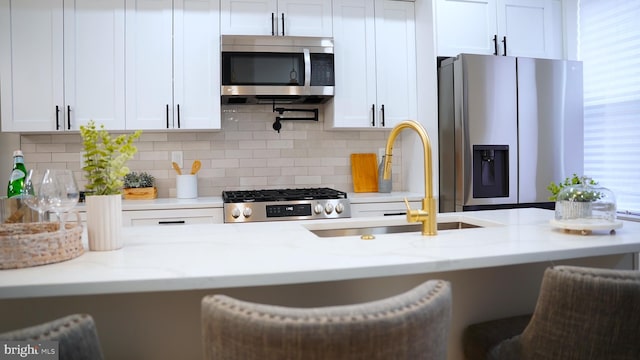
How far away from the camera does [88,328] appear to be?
85cm

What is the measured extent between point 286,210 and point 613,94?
8.30ft

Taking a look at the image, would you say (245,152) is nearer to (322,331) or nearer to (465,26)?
(465,26)

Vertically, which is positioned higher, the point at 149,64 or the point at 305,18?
Answer: the point at 305,18

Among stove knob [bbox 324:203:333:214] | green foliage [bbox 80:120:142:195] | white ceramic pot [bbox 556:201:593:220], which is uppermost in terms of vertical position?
green foliage [bbox 80:120:142:195]

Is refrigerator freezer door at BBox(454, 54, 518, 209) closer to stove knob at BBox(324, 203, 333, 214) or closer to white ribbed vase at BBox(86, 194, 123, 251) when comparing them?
stove knob at BBox(324, 203, 333, 214)

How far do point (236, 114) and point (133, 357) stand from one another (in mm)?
2682

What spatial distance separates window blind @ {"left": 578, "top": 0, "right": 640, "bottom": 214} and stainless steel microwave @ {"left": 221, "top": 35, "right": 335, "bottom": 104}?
6.57ft

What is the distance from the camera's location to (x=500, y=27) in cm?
363

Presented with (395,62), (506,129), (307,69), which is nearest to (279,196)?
(307,69)

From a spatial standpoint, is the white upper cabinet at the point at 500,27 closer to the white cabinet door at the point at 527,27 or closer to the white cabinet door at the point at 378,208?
the white cabinet door at the point at 527,27

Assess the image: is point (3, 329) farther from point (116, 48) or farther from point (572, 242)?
point (116, 48)

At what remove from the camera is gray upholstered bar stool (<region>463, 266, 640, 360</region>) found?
1.07 m

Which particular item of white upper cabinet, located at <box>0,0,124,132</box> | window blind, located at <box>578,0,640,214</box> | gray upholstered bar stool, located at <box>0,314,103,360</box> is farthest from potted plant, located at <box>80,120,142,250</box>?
window blind, located at <box>578,0,640,214</box>

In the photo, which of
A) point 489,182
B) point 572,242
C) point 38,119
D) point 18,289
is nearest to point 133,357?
point 18,289
